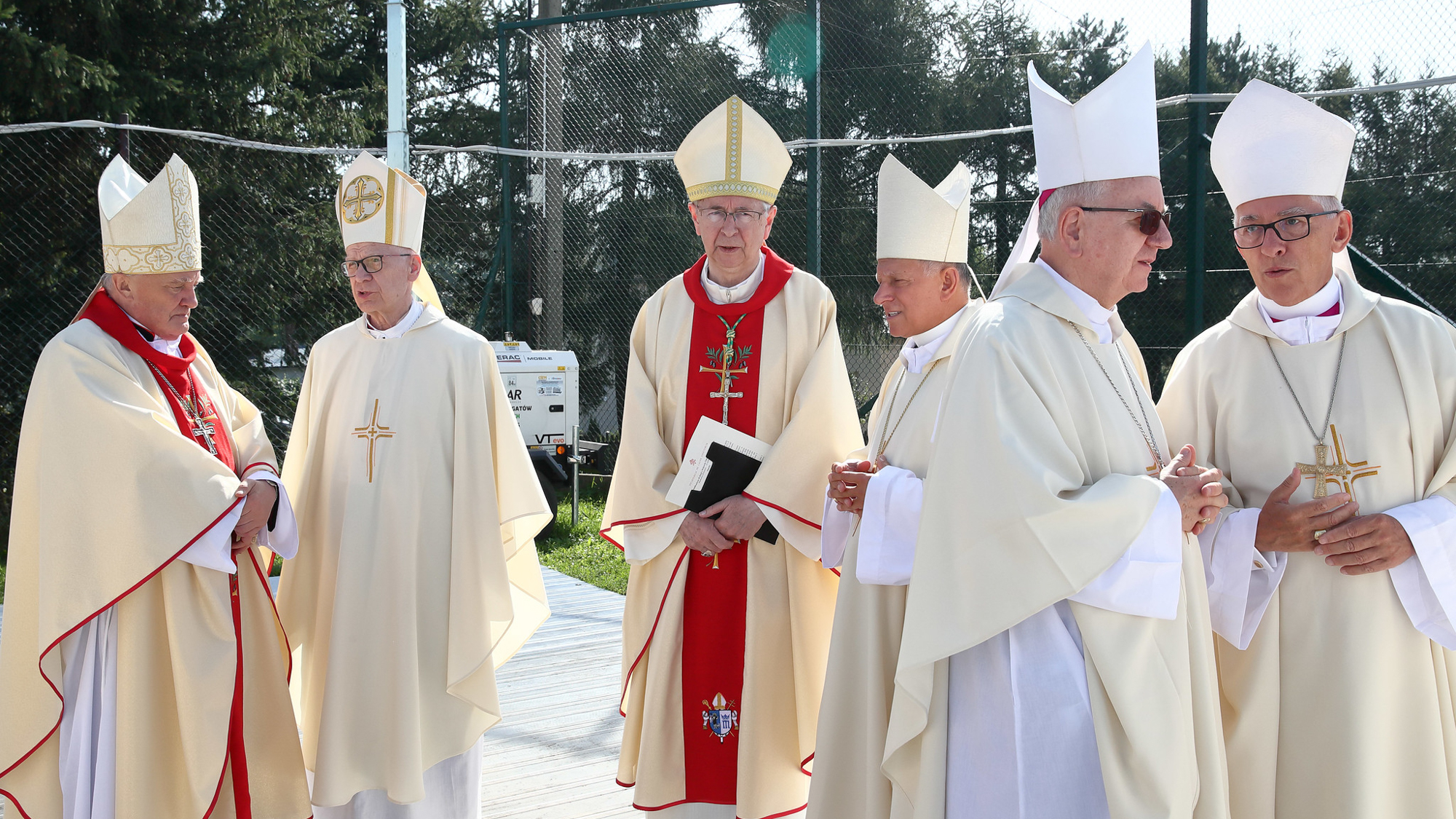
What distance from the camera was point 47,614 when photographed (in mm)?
2869

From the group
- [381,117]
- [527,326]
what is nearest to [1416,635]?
[527,326]

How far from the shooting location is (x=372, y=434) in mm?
3469

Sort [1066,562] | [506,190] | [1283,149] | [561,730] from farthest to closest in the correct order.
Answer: [506,190], [561,730], [1283,149], [1066,562]

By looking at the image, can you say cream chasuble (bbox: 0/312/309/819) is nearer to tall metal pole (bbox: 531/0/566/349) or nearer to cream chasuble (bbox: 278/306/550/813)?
cream chasuble (bbox: 278/306/550/813)

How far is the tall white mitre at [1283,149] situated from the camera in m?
2.71

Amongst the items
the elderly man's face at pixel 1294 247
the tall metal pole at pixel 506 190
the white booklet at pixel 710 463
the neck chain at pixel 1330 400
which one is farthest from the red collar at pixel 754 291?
the tall metal pole at pixel 506 190

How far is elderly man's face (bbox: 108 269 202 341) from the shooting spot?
308 cm

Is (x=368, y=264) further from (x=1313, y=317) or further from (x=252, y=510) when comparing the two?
(x=1313, y=317)

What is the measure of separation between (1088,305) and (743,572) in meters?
1.55

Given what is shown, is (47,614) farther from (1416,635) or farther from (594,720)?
(1416,635)

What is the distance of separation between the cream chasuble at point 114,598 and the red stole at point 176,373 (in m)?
0.02

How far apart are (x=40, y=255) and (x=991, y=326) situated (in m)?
9.54

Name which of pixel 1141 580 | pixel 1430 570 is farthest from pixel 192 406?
pixel 1430 570

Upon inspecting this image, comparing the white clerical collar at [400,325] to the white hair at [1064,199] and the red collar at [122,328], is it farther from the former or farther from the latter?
the white hair at [1064,199]
